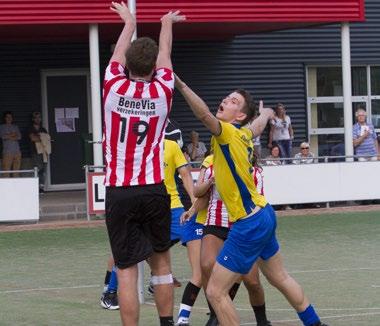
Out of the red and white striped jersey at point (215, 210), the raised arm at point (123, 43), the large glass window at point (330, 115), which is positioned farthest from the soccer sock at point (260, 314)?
the large glass window at point (330, 115)

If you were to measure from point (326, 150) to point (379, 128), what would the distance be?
1.47 meters

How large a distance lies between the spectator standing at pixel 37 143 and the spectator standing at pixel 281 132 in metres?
4.90

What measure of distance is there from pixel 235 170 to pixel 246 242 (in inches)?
20.3

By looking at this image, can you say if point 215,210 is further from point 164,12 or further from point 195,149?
point 195,149

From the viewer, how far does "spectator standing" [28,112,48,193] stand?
2386 centimetres

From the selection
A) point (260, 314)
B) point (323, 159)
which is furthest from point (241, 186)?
point (323, 159)

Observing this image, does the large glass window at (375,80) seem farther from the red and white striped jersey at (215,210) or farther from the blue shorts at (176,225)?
the red and white striped jersey at (215,210)

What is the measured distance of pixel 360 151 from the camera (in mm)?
23031

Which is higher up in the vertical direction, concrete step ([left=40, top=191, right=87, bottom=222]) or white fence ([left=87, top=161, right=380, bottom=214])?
white fence ([left=87, top=161, right=380, bottom=214])

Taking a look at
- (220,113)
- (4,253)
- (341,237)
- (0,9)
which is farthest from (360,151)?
(220,113)

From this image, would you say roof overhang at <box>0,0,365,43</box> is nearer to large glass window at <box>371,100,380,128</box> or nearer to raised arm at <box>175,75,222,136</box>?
large glass window at <box>371,100,380,128</box>

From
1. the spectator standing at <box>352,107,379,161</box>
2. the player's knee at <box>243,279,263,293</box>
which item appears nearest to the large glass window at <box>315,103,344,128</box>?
the spectator standing at <box>352,107,379,161</box>

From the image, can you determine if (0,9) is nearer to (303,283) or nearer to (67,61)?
(67,61)

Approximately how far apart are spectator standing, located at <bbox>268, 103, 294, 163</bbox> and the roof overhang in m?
2.09
